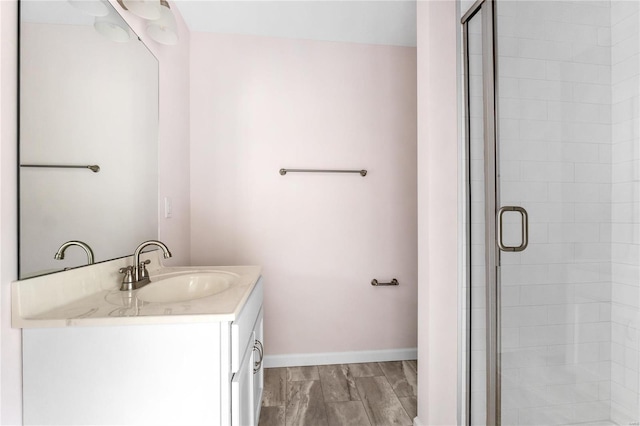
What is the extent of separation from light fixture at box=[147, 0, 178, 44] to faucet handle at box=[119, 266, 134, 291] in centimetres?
111

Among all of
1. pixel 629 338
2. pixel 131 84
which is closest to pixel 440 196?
pixel 629 338

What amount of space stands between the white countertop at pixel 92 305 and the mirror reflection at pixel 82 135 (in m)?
0.05

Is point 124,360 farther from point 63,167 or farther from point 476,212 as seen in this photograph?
point 476,212

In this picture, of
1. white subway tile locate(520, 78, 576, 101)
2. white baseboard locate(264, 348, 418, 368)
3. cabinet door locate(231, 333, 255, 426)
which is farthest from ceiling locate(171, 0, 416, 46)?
white baseboard locate(264, 348, 418, 368)

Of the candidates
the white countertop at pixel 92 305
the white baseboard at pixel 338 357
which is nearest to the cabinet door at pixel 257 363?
the white countertop at pixel 92 305

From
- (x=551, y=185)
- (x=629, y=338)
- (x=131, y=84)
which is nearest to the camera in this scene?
(x=629, y=338)

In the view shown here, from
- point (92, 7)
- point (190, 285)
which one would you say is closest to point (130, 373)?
point (190, 285)

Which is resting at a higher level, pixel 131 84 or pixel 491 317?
pixel 131 84

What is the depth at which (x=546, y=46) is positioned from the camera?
107cm

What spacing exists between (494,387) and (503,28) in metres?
1.45

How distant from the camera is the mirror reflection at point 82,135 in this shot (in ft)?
2.99

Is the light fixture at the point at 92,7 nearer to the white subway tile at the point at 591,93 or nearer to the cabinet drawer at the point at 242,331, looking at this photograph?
the cabinet drawer at the point at 242,331

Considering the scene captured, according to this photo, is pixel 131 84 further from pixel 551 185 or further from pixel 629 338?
pixel 629 338

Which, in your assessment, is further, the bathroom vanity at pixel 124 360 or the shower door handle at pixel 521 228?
the shower door handle at pixel 521 228
